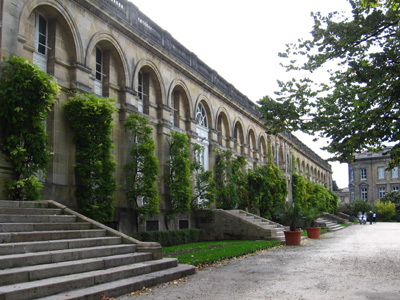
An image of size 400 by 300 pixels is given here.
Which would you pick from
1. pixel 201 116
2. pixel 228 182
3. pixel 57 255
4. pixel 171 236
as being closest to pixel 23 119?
pixel 57 255

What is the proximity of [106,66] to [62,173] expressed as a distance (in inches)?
190

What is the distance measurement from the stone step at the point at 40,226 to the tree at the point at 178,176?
8.19 m

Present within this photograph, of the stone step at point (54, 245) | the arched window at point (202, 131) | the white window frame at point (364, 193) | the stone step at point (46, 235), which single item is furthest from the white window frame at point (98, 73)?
the white window frame at point (364, 193)

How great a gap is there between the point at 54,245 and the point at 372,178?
6691cm

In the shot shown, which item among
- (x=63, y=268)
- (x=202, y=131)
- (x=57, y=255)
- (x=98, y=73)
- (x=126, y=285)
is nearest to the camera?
(x=63, y=268)

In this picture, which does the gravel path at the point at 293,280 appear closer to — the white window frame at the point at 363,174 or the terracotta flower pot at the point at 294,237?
the terracotta flower pot at the point at 294,237

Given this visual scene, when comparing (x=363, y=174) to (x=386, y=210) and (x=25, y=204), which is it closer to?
(x=386, y=210)

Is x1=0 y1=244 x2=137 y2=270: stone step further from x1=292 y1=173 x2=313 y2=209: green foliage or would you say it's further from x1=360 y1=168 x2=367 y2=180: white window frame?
x1=360 y1=168 x2=367 y2=180: white window frame

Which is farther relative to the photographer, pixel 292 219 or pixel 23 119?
pixel 292 219

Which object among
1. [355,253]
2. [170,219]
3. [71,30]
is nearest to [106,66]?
[71,30]

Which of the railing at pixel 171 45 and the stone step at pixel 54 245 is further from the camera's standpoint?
the railing at pixel 171 45

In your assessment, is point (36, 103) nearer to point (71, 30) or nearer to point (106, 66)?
point (71, 30)

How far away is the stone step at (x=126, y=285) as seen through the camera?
620 cm

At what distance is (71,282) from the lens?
650 centimetres
